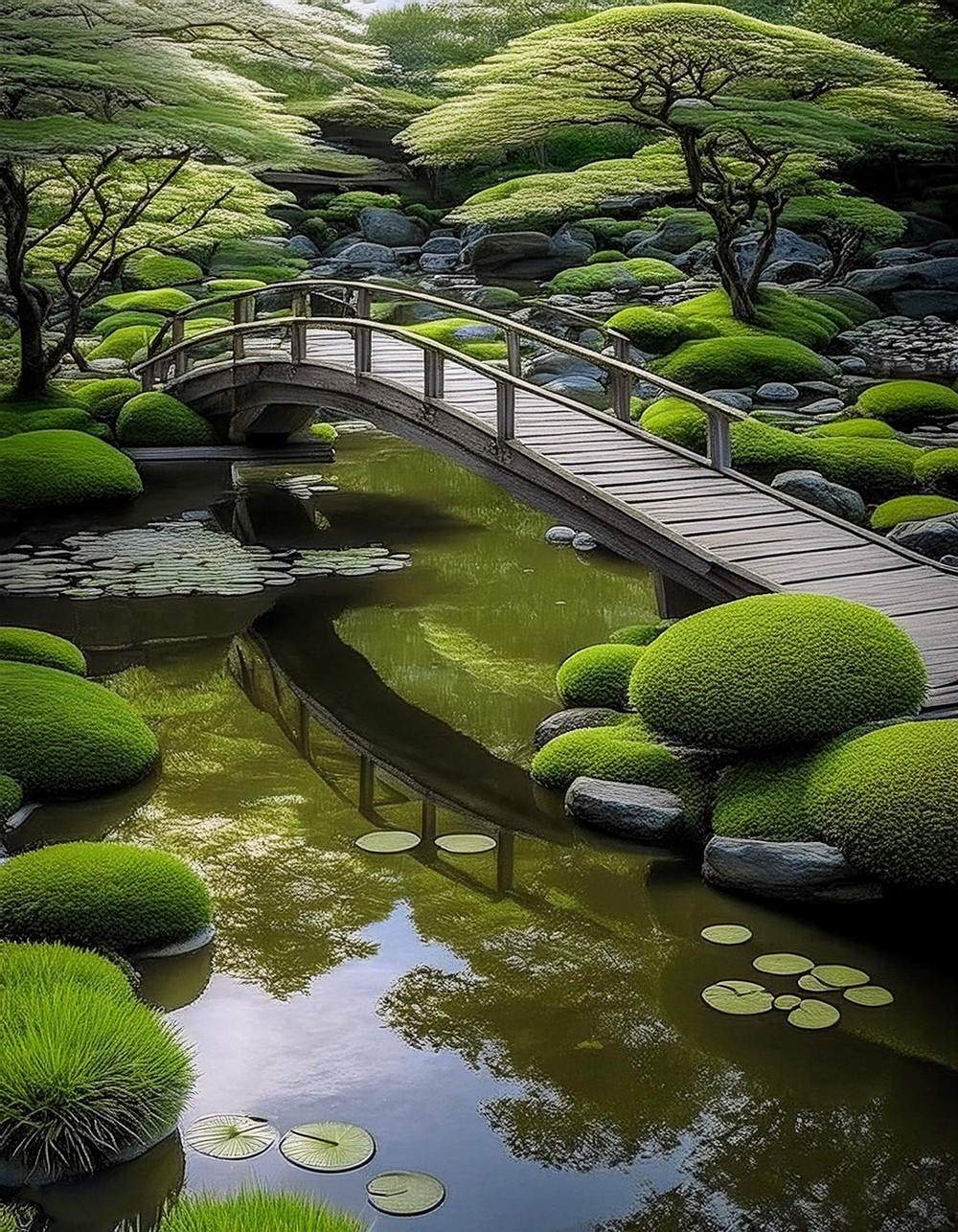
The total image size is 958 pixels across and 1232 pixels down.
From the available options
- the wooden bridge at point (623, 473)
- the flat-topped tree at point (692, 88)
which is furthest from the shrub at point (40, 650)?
the flat-topped tree at point (692, 88)

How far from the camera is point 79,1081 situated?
14.9ft

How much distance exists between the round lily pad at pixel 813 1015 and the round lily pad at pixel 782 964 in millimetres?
254

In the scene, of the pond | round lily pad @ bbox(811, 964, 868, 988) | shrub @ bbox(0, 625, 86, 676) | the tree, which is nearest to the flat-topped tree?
the tree

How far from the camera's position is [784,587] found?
8.88 m

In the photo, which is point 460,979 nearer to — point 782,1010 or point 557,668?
point 782,1010

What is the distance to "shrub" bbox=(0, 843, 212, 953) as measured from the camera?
5961 millimetres

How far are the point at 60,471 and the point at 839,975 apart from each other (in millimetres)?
10769

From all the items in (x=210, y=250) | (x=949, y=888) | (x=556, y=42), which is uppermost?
(x=556, y=42)

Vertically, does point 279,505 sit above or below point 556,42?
below

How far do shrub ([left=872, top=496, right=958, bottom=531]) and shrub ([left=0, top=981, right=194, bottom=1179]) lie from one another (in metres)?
9.72

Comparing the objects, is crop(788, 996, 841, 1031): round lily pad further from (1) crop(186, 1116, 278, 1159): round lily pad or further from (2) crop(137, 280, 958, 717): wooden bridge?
(2) crop(137, 280, 958, 717): wooden bridge

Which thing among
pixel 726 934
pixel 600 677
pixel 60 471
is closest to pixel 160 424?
pixel 60 471

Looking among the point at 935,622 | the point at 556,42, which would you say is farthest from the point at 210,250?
the point at 935,622

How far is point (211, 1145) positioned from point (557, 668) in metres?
5.76
